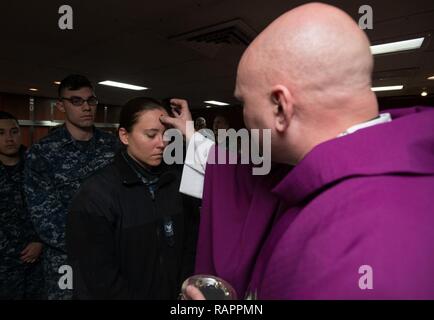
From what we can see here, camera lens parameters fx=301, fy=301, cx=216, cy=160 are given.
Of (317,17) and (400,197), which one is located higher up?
(317,17)

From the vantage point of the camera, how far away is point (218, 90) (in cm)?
622

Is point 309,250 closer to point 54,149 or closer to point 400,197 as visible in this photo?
point 400,197

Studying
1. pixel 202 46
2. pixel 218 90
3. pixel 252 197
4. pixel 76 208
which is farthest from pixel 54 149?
pixel 218 90

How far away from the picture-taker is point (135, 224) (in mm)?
1198

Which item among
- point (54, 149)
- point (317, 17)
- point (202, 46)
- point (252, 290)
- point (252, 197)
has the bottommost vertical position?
point (252, 290)

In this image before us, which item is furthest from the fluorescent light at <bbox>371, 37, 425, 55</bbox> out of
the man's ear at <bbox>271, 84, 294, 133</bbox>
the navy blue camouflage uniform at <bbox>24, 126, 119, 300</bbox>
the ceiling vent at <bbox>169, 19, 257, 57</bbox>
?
the man's ear at <bbox>271, 84, 294, 133</bbox>

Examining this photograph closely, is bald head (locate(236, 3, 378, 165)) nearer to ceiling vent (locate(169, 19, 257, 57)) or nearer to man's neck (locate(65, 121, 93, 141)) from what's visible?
man's neck (locate(65, 121, 93, 141))

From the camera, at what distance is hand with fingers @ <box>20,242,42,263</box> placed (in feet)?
7.10

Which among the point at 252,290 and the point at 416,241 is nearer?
the point at 416,241

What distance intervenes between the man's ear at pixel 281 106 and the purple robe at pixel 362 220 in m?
0.10

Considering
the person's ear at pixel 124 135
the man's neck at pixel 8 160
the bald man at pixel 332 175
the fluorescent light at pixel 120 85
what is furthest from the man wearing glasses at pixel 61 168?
the fluorescent light at pixel 120 85

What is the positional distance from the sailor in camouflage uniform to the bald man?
6.56 ft
